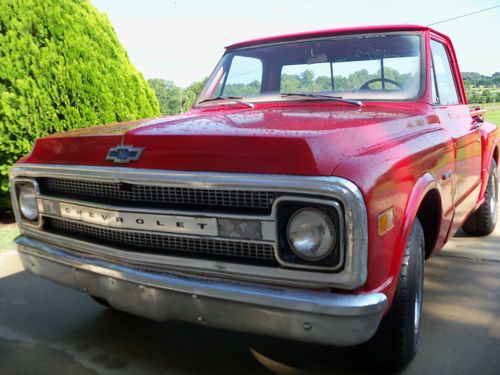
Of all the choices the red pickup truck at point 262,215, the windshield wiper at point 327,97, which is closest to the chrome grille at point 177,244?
the red pickup truck at point 262,215

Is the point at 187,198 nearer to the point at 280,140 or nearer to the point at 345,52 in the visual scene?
the point at 280,140

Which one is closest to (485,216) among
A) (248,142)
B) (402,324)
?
(402,324)

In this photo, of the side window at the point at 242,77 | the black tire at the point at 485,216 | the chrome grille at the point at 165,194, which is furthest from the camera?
the black tire at the point at 485,216

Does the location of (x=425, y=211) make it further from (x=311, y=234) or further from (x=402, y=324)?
(x=311, y=234)

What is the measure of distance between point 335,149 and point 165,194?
725 mm

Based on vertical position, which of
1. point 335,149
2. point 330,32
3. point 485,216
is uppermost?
point 330,32

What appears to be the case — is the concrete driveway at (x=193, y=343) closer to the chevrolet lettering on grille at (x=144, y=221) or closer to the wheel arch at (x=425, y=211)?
the wheel arch at (x=425, y=211)

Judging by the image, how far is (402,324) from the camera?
6.85 ft

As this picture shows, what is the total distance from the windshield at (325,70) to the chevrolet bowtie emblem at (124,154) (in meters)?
1.30

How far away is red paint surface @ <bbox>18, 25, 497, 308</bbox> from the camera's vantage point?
5.79 ft

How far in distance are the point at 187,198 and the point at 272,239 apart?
41cm

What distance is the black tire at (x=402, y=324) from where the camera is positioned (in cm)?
208

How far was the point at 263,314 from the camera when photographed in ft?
5.81

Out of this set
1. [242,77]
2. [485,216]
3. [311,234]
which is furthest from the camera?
[485,216]
